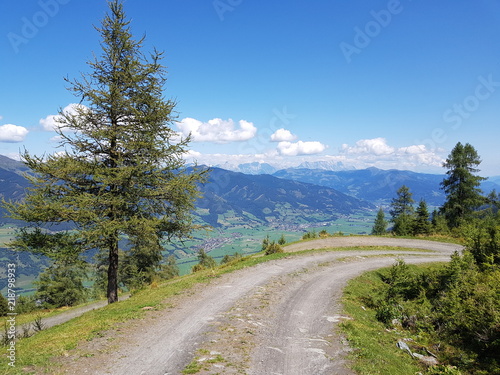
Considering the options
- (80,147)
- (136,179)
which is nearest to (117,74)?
(80,147)

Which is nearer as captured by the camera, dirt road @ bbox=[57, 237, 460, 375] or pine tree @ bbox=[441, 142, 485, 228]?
dirt road @ bbox=[57, 237, 460, 375]

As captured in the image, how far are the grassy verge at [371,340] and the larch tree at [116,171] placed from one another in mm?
9661

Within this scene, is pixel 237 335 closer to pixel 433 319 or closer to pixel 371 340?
pixel 371 340

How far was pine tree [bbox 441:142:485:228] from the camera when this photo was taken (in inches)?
1577

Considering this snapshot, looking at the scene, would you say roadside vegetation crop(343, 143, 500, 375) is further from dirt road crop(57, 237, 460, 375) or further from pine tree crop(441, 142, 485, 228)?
pine tree crop(441, 142, 485, 228)

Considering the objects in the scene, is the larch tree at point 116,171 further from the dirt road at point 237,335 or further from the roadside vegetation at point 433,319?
the roadside vegetation at point 433,319

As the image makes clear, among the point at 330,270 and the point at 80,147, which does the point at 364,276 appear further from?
the point at 80,147

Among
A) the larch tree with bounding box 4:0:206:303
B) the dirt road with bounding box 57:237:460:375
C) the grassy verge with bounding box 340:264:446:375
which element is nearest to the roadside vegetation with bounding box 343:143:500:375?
the grassy verge with bounding box 340:264:446:375

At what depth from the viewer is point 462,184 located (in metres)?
40.5

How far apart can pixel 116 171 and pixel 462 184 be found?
157ft

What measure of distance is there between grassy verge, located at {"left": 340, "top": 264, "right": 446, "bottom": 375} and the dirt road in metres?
0.50

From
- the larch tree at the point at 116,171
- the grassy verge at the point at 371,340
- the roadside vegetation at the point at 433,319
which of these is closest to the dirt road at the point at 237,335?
the grassy verge at the point at 371,340

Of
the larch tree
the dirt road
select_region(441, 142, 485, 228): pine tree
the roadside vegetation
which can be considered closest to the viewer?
the dirt road

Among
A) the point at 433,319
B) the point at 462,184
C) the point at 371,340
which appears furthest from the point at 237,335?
the point at 462,184
